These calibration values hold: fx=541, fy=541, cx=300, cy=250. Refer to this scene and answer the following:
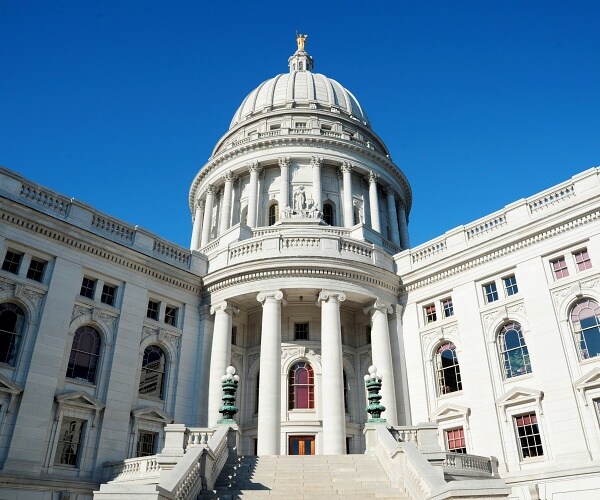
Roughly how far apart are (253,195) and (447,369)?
24468 mm

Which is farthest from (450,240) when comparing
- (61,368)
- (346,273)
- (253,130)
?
(253,130)

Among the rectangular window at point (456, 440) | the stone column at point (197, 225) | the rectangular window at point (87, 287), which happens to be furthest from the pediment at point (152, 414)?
the stone column at point (197, 225)

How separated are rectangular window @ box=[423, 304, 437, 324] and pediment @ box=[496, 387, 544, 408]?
6.65 meters

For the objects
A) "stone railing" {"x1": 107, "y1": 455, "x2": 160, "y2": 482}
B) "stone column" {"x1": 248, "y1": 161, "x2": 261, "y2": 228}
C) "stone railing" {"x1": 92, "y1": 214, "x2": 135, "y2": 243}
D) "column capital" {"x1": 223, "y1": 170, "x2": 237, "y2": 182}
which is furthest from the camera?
"column capital" {"x1": 223, "y1": 170, "x2": 237, "y2": 182}

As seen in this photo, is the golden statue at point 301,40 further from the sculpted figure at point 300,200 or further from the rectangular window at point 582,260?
the rectangular window at point 582,260

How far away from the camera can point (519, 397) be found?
2625cm

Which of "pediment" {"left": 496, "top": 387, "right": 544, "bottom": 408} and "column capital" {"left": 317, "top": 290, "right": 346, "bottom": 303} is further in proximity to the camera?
"column capital" {"left": 317, "top": 290, "right": 346, "bottom": 303}

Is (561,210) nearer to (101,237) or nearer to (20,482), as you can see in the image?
(101,237)

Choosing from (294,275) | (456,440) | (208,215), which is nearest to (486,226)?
(294,275)

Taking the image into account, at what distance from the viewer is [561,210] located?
27719 millimetres

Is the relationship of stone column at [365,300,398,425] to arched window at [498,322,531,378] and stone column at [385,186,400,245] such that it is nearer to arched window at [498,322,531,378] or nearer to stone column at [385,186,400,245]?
arched window at [498,322,531,378]

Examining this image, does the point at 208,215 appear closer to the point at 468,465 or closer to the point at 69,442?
the point at 69,442

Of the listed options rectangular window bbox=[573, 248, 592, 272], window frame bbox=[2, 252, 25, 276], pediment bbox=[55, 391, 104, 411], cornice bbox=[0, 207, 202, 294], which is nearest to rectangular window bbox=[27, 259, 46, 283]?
window frame bbox=[2, 252, 25, 276]

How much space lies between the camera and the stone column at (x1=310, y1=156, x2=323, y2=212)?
46406 millimetres
